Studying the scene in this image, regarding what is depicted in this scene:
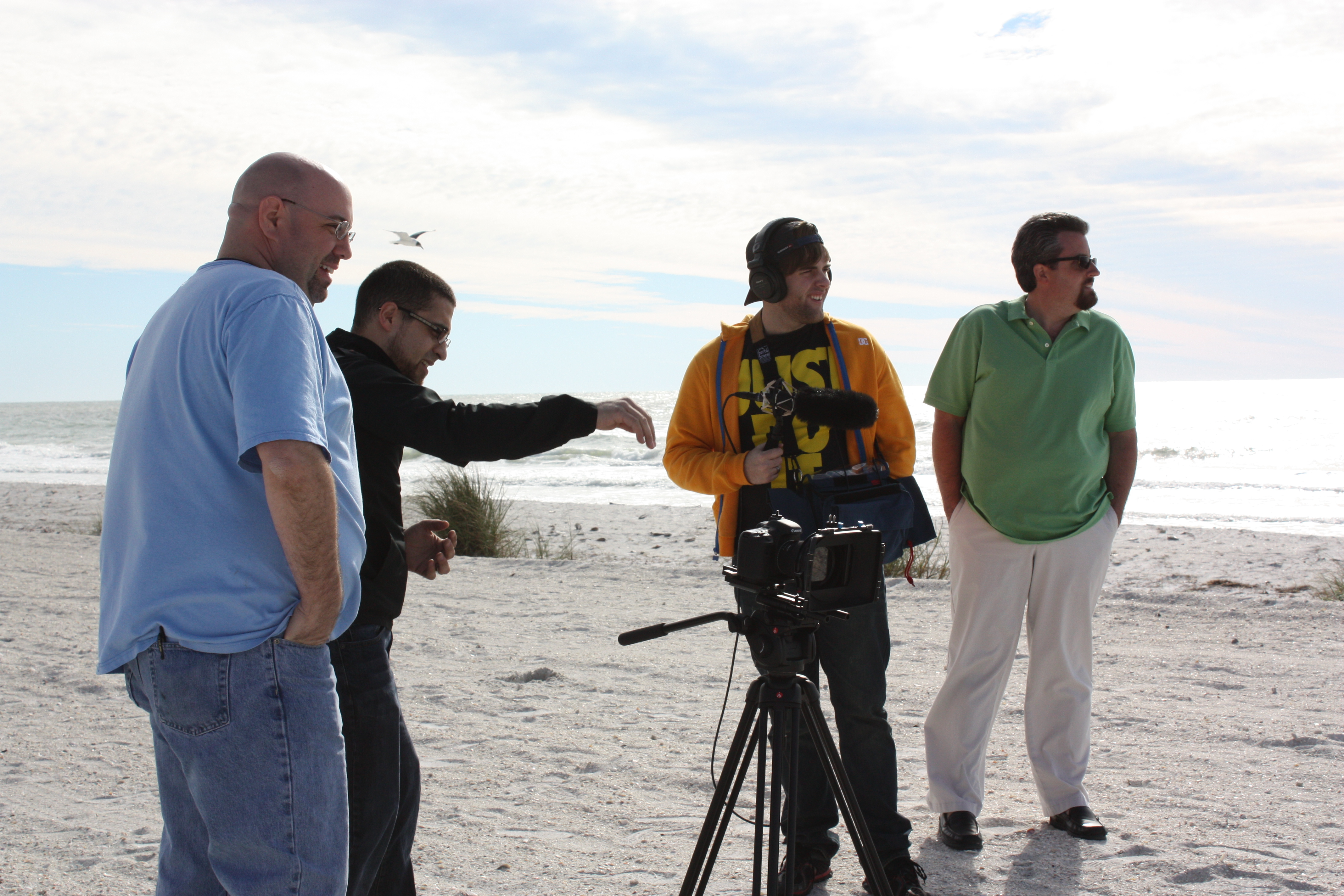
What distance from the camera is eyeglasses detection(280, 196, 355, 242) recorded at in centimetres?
180

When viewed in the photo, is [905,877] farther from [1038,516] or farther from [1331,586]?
[1331,586]

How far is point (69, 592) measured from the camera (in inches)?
284

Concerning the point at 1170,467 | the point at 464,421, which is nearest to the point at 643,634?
the point at 464,421

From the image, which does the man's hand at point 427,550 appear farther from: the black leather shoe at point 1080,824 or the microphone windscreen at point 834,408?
the black leather shoe at point 1080,824

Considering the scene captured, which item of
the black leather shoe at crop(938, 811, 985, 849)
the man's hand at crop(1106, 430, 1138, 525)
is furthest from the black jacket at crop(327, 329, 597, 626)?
the man's hand at crop(1106, 430, 1138, 525)

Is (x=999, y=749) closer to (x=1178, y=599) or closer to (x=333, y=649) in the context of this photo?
(x=333, y=649)

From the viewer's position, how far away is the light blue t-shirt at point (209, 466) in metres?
1.63

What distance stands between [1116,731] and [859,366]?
7.88ft

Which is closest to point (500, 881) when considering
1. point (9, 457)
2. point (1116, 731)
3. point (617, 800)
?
point (617, 800)

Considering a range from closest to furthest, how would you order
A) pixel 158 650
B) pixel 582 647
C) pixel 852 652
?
pixel 158 650 < pixel 852 652 < pixel 582 647

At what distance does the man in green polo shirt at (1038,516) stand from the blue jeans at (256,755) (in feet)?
7.15

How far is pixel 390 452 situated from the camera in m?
2.29

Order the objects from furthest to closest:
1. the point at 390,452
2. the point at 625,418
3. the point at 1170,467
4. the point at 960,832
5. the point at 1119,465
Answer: the point at 1170,467, the point at 1119,465, the point at 960,832, the point at 390,452, the point at 625,418

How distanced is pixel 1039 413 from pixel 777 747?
175cm
